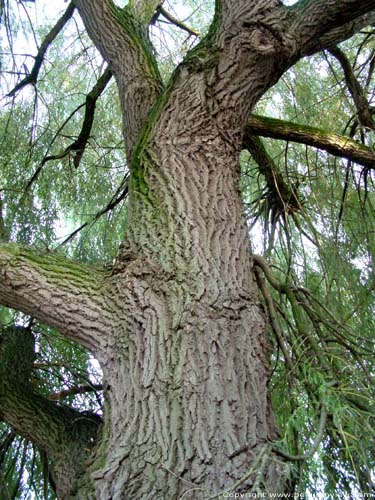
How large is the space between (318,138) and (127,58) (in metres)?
0.65

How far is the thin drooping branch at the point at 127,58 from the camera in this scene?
1.80 meters

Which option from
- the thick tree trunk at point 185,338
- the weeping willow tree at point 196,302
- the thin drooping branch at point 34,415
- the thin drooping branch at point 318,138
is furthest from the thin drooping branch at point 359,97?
the thin drooping branch at point 34,415

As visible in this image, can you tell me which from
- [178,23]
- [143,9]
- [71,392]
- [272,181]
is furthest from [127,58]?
[178,23]

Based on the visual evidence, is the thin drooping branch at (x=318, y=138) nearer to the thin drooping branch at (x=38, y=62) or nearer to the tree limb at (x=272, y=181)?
the tree limb at (x=272, y=181)

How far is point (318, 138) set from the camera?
1.79 m

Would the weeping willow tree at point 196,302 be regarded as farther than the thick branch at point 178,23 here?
No

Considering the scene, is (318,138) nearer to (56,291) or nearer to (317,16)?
(317,16)

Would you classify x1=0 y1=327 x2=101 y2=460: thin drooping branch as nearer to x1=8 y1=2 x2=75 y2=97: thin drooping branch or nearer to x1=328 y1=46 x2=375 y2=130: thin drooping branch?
x1=8 y1=2 x2=75 y2=97: thin drooping branch

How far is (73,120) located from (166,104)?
166cm

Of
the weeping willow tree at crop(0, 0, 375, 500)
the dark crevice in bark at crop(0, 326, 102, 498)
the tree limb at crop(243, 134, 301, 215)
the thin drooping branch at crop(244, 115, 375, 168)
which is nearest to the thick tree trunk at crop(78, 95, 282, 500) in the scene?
the weeping willow tree at crop(0, 0, 375, 500)

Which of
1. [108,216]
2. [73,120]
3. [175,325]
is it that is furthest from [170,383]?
[73,120]

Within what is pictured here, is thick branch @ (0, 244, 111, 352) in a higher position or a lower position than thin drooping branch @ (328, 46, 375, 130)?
lower

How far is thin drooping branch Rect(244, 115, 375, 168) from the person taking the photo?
1786 millimetres

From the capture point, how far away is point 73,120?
307 centimetres
